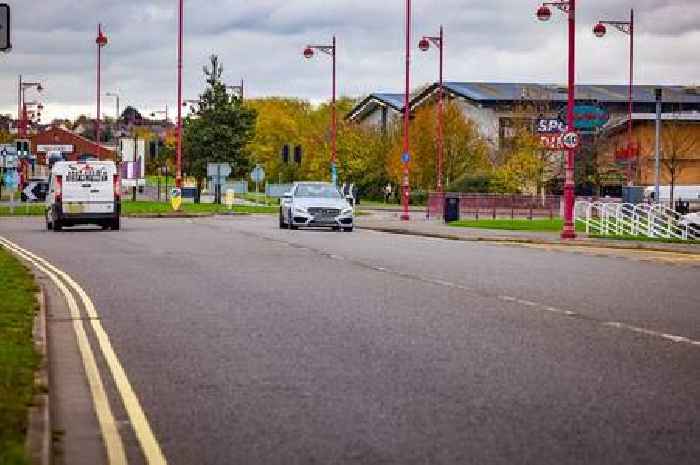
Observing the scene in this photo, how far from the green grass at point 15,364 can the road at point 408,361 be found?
71cm

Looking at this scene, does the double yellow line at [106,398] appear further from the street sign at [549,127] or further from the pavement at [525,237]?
the street sign at [549,127]

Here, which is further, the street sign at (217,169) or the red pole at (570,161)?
the street sign at (217,169)

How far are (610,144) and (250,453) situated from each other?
257 feet

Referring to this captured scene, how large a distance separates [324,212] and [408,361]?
31511 millimetres

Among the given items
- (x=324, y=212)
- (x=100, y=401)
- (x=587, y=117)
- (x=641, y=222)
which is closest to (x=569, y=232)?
(x=641, y=222)

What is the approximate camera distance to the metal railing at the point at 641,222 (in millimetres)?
37312

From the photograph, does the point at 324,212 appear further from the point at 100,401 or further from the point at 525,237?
the point at 100,401

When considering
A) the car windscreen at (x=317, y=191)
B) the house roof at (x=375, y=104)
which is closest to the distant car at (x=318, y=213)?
the car windscreen at (x=317, y=191)

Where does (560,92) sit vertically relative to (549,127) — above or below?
above

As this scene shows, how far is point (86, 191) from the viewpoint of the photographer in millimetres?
41031

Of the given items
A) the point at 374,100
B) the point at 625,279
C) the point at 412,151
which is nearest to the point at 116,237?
the point at 625,279

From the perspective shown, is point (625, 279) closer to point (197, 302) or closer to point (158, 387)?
point (197, 302)

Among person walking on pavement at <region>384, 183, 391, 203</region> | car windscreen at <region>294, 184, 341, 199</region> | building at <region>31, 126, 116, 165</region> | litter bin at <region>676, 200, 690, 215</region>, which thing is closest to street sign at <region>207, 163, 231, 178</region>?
person walking on pavement at <region>384, 183, 391, 203</region>

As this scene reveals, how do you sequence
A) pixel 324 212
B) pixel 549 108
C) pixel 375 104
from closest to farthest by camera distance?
pixel 324 212
pixel 549 108
pixel 375 104
